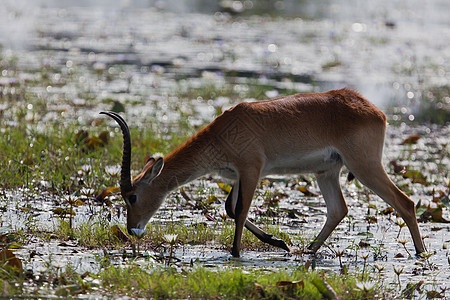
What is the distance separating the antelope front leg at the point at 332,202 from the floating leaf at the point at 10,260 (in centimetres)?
245

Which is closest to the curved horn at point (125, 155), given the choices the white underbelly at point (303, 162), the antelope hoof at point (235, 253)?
the antelope hoof at point (235, 253)

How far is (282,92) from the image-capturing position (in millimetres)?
11727

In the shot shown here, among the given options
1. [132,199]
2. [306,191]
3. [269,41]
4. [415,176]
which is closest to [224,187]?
[306,191]

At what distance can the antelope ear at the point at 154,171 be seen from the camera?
5644 millimetres

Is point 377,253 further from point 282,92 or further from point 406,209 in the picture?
point 282,92

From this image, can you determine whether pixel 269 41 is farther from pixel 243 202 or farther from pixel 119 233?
pixel 119 233

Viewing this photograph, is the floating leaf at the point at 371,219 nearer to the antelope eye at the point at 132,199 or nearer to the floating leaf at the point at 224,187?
the floating leaf at the point at 224,187

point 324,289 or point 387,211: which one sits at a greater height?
point 387,211

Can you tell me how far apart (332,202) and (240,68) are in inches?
315

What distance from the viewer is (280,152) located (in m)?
5.88

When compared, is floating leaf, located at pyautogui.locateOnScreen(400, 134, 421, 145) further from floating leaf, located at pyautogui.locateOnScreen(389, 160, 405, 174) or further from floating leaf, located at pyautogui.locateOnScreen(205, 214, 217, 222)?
floating leaf, located at pyautogui.locateOnScreen(205, 214, 217, 222)

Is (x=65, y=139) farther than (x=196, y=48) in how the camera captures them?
No

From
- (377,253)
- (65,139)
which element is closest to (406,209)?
(377,253)

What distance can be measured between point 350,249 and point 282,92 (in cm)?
617
